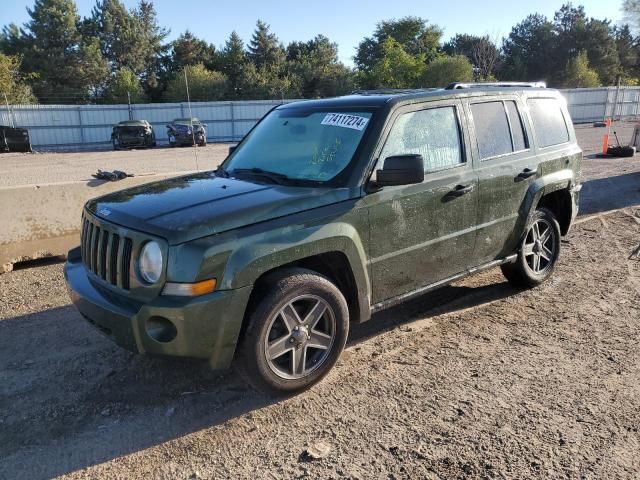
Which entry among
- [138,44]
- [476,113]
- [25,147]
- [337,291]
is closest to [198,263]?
[337,291]

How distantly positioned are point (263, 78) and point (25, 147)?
2763 cm

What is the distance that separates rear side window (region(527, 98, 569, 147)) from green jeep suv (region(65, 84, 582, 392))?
0.19ft

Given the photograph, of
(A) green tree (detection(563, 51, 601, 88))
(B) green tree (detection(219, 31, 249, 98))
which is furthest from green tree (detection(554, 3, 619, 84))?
(B) green tree (detection(219, 31, 249, 98))

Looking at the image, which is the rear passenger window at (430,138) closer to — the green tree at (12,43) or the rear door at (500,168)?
the rear door at (500,168)

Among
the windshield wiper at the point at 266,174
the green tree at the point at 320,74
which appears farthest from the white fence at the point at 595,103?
the windshield wiper at the point at 266,174

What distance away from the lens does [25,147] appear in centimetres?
2625

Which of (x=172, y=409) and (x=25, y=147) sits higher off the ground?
(x=25, y=147)

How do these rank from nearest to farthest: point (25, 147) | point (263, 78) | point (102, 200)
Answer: point (102, 200)
point (25, 147)
point (263, 78)

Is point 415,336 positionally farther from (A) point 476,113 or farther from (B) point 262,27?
(B) point 262,27

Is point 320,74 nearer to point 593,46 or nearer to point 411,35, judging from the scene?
point 411,35

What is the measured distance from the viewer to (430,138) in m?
4.16

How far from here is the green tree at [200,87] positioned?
45375 millimetres

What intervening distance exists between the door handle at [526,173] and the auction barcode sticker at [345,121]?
5.52 feet

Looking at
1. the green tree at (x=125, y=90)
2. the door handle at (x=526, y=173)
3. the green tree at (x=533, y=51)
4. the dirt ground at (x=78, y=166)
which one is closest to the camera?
the door handle at (x=526, y=173)
